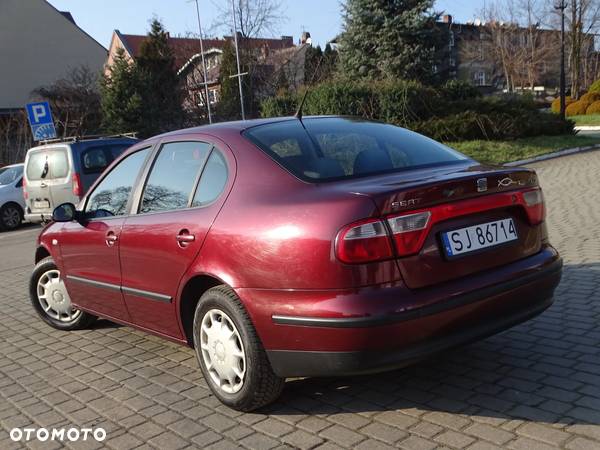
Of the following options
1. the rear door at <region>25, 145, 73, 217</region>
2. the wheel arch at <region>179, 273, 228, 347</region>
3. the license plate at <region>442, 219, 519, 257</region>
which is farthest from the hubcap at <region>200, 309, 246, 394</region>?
the rear door at <region>25, 145, 73, 217</region>

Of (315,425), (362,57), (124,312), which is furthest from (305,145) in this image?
(362,57)

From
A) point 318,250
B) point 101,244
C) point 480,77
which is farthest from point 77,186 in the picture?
point 480,77

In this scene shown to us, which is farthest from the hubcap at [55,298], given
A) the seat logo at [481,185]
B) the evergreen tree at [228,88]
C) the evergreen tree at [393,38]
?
the evergreen tree at [228,88]

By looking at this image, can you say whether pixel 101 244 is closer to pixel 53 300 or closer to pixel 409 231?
pixel 53 300

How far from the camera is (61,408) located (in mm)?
3891

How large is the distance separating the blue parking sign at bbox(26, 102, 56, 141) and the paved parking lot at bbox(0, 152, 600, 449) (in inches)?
575

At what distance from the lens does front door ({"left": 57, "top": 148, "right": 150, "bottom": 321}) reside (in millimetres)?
4512

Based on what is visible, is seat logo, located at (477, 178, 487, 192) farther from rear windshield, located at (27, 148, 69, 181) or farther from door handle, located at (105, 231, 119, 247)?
rear windshield, located at (27, 148, 69, 181)

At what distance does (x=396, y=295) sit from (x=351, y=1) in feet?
82.3

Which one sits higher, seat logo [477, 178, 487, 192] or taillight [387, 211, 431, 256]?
seat logo [477, 178, 487, 192]

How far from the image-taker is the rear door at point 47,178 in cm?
1264

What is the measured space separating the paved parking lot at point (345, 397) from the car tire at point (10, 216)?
40.1ft

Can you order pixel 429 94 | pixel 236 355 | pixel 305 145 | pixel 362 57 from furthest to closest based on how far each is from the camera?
1. pixel 362 57
2. pixel 429 94
3. pixel 305 145
4. pixel 236 355

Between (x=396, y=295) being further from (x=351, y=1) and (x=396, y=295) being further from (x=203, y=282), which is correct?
(x=351, y=1)
